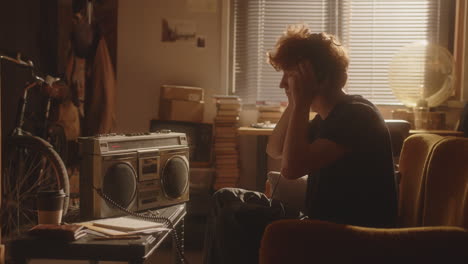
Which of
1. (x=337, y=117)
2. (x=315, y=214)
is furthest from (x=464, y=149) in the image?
(x=315, y=214)

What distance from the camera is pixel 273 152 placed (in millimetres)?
2174

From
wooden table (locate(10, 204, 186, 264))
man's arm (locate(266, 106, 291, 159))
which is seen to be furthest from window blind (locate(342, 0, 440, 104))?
wooden table (locate(10, 204, 186, 264))

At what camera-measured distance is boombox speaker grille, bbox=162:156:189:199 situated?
203cm

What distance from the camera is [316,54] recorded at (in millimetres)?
1742

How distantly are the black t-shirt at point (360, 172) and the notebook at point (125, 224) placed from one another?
0.53 metres

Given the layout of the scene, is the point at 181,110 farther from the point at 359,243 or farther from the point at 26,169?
the point at 359,243

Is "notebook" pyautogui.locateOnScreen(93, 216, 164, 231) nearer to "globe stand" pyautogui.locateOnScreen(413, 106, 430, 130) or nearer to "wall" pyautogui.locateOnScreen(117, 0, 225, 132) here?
"wall" pyautogui.locateOnScreen(117, 0, 225, 132)

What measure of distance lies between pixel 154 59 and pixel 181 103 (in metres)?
0.50

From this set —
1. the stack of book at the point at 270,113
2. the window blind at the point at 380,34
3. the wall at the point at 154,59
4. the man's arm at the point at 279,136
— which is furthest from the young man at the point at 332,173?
the window blind at the point at 380,34

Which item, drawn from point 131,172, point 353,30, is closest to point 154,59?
point 353,30

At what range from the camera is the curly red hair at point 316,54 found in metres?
1.74

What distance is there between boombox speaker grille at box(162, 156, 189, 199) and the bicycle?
3.74ft

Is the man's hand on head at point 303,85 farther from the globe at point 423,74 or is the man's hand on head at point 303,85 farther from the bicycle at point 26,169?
the globe at point 423,74

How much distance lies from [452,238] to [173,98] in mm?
2819
